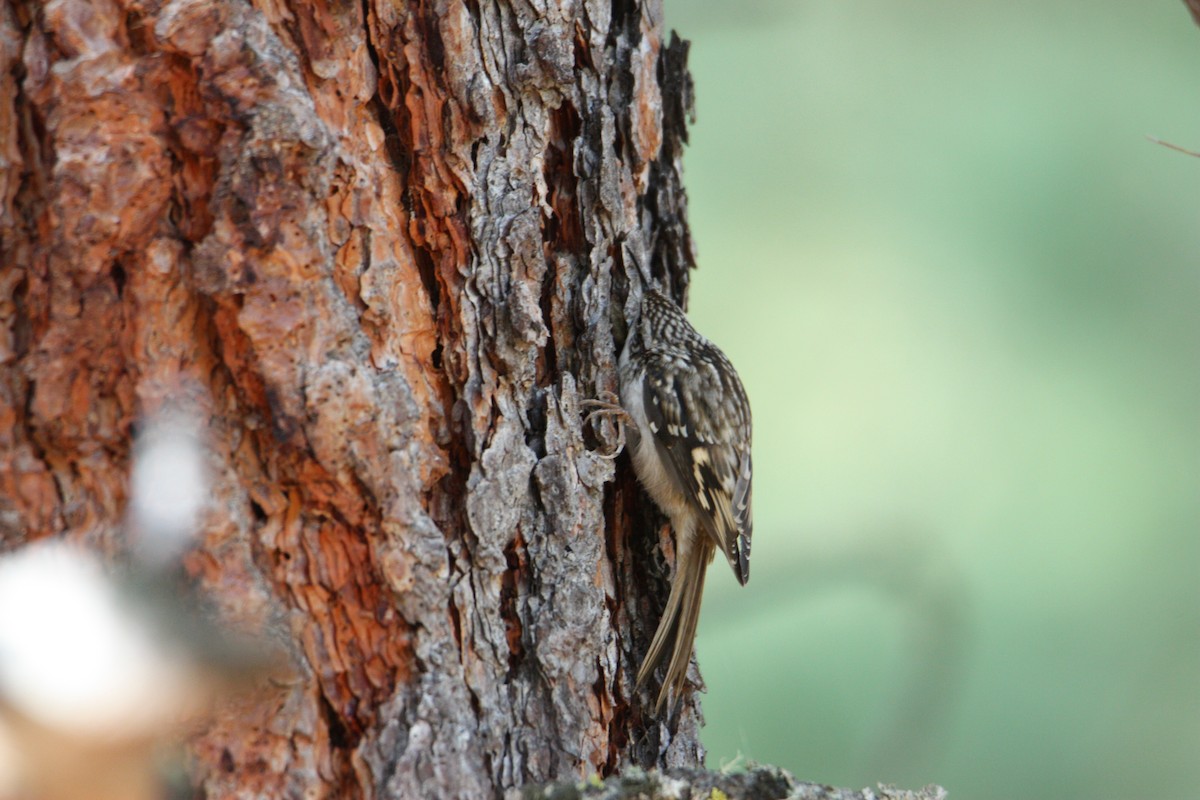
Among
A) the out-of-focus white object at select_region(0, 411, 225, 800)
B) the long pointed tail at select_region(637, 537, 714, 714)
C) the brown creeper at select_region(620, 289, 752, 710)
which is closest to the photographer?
the out-of-focus white object at select_region(0, 411, 225, 800)

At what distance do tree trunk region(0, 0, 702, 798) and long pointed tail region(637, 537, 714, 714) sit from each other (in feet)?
0.20

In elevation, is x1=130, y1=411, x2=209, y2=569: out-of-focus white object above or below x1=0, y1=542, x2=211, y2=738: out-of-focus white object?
above

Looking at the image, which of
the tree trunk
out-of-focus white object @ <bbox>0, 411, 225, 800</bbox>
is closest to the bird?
the tree trunk

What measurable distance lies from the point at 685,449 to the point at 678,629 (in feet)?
1.97

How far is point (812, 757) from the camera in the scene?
3.39m

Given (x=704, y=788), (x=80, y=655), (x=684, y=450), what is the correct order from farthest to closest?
1. (x=684, y=450)
2. (x=704, y=788)
3. (x=80, y=655)

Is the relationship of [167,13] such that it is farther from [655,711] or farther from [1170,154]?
[1170,154]

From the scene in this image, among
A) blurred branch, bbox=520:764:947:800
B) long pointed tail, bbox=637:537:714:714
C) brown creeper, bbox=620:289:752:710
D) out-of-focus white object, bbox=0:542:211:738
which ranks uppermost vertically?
brown creeper, bbox=620:289:752:710

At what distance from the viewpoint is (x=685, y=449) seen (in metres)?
2.55

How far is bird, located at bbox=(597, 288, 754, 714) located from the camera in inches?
81.3

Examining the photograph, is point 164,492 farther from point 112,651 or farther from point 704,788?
point 704,788

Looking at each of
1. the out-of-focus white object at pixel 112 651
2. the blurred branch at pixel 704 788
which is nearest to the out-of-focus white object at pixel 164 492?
the out-of-focus white object at pixel 112 651

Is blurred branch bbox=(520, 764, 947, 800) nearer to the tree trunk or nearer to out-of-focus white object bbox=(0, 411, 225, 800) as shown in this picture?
the tree trunk

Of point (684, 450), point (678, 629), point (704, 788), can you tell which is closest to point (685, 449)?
point (684, 450)
